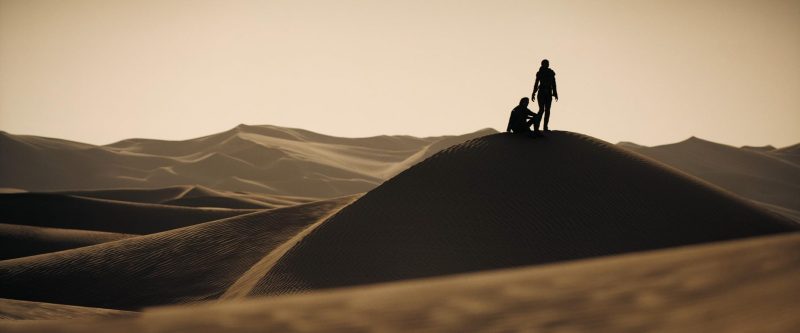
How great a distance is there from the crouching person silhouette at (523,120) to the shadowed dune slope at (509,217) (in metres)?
0.48

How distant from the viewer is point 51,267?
2241 centimetres

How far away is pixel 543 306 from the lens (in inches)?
113

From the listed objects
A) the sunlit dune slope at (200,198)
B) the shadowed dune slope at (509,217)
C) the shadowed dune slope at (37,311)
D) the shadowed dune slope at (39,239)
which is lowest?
the shadowed dune slope at (39,239)

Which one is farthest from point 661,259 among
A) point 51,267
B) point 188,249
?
point 51,267

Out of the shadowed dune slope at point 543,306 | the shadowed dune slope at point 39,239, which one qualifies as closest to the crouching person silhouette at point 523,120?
the shadowed dune slope at point 543,306

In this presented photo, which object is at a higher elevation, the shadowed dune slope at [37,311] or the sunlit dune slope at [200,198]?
the sunlit dune slope at [200,198]

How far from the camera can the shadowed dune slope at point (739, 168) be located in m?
95.7

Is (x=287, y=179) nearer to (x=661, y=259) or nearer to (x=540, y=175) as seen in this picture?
(x=540, y=175)

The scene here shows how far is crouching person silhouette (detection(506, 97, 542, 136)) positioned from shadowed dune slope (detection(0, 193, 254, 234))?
873 inches

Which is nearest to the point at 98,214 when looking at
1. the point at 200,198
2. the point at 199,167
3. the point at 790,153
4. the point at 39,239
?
the point at 39,239

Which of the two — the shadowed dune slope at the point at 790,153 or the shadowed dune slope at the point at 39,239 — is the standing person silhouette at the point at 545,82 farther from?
the shadowed dune slope at the point at 790,153

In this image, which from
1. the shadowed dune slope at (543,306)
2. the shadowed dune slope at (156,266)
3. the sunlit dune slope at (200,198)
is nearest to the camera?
the shadowed dune slope at (543,306)

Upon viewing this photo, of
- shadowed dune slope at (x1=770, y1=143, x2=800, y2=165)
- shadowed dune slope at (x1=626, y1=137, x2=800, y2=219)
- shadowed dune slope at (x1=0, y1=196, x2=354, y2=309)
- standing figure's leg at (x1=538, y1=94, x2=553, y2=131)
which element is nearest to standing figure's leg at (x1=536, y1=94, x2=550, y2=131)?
standing figure's leg at (x1=538, y1=94, x2=553, y2=131)

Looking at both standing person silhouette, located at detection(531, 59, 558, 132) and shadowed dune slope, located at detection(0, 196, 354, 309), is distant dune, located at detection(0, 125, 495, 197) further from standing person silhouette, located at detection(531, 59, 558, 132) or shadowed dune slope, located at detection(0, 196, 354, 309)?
standing person silhouette, located at detection(531, 59, 558, 132)
